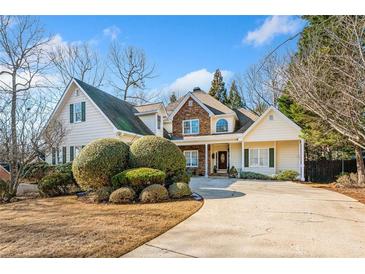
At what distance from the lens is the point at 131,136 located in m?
14.3

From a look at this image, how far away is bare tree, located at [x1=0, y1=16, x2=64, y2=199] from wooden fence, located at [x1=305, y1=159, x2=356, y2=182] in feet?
47.7

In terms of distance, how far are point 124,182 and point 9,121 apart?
640cm

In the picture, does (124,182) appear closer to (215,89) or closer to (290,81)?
(290,81)

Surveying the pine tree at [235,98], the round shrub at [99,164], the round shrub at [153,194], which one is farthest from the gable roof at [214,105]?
the round shrub at [153,194]

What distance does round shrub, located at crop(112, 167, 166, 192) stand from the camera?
7.98 metres

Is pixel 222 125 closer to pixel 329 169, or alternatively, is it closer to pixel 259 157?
pixel 259 157

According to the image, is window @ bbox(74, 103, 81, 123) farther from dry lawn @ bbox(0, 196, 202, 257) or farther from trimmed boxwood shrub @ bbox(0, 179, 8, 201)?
dry lawn @ bbox(0, 196, 202, 257)

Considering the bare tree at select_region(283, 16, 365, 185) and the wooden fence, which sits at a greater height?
the bare tree at select_region(283, 16, 365, 185)

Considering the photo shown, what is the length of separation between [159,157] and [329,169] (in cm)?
1128

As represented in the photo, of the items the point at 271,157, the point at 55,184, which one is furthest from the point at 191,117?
the point at 55,184

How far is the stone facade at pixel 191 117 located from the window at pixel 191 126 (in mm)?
232

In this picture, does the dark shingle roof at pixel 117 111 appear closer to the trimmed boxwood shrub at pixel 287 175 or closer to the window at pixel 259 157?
the window at pixel 259 157

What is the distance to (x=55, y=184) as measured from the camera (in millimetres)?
9781

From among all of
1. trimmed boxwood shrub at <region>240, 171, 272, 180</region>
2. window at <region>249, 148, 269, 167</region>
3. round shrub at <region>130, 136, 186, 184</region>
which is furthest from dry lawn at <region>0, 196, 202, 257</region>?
window at <region>249, 148, 269, 167</region>
